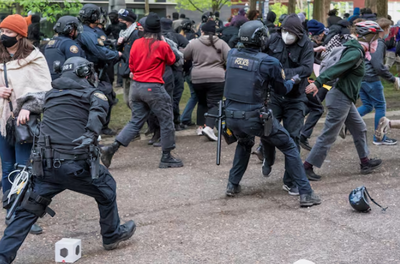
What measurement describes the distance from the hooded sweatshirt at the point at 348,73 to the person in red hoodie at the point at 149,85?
2.22m

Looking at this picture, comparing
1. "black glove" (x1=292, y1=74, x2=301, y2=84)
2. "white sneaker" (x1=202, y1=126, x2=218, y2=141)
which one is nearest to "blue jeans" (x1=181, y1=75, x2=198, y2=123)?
"white sneaker" (x1=202, y1=126, x2=218, y2=141)

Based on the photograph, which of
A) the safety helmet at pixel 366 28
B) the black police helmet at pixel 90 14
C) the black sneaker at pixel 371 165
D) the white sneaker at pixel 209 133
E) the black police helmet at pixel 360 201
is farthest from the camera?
the white sneaker at pixel 209 133

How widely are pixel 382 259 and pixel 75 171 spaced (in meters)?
2.59

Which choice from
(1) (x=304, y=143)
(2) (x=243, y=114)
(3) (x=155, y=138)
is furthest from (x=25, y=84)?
(1) (x=304, y=143)

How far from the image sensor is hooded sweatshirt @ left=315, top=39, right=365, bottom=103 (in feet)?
20.6

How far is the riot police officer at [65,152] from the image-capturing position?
4.42 meters

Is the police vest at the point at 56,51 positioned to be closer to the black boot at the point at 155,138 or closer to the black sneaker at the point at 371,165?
the black boot at the point at 155,138

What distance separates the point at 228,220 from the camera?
18.3 feet

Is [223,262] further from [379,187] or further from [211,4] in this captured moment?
[211,4]

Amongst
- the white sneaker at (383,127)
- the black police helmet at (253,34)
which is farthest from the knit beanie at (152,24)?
the white sneaker at (383,127)

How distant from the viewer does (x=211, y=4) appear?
133 feet

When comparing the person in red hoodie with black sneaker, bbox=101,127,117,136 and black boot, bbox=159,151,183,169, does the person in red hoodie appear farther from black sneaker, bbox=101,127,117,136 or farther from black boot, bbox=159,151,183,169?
black sneaker, bbox=101,127,117,136

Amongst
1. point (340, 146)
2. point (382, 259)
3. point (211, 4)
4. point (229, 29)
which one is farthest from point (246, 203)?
point (211, 4)

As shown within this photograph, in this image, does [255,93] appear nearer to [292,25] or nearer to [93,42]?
[292,25]
